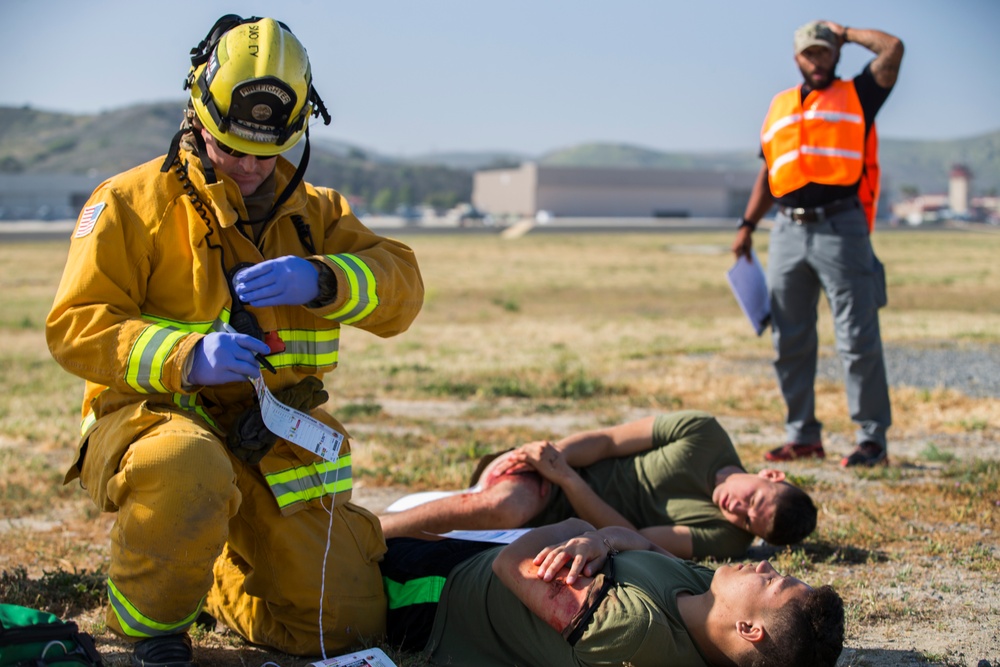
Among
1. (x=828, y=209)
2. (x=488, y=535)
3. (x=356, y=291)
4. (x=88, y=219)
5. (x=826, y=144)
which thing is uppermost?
(x=826, y=144)

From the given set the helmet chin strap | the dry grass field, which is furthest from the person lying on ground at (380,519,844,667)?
the helmet chin strap

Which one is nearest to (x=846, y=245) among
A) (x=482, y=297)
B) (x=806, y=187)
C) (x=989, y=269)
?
(x=806, y=187)

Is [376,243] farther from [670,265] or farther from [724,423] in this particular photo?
[670,265]

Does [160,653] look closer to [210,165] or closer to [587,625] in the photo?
[587,625]

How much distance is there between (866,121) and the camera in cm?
628

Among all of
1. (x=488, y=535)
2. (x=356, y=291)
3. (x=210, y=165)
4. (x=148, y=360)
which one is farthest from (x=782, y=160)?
(x=148, y=360)

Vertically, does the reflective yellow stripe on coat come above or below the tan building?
below

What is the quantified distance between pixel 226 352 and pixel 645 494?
7.31 feet

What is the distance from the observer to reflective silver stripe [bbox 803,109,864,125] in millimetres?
6250

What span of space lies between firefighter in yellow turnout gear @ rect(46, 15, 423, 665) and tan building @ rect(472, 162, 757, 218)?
101315 millimetres

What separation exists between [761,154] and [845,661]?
4.25m

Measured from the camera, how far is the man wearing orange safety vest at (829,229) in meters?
6.20

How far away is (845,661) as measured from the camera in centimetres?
336

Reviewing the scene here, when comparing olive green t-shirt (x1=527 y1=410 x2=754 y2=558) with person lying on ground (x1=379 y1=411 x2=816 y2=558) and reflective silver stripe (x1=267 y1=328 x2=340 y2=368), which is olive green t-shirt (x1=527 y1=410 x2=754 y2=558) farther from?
reflective silver stripe (x1=267 y1=328 x2=340 y2=368)
